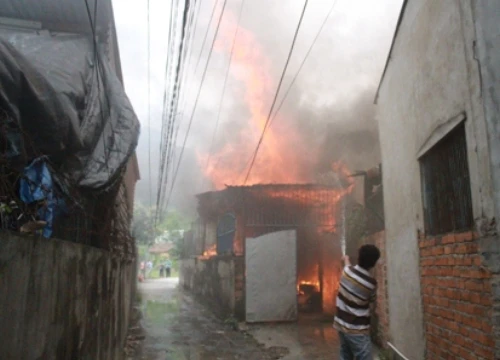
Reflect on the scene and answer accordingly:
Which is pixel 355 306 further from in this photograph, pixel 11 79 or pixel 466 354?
pixel 11 79

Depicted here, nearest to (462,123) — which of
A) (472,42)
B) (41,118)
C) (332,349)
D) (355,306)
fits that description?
(472,42)

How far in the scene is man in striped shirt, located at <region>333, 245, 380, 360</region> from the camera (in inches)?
142

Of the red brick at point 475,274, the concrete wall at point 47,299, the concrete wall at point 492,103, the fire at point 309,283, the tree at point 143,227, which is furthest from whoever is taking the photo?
the tree at point 143,227

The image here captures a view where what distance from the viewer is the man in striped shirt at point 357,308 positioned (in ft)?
11.8

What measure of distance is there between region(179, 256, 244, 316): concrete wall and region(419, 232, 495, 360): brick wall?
283 inches

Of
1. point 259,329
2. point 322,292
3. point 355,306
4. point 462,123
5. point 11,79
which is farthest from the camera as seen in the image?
point 322,292

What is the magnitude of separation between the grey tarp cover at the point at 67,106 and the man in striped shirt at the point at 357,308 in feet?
8.99

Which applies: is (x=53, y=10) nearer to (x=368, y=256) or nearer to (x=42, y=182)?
(x=42, y=182)

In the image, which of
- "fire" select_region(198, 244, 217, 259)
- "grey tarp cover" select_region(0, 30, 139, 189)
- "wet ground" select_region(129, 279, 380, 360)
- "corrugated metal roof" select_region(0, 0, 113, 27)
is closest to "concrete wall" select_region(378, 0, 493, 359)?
"wet ground" select_region(129, 279, 380, 360)

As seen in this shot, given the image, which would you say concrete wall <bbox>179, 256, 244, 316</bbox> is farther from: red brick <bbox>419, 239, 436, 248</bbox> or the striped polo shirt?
the striped polo shirt

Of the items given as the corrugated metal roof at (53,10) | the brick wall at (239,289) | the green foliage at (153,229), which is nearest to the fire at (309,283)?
the brick wall at (239,289)

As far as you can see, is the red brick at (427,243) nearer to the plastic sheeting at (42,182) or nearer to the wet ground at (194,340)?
the plastic sheeting at (42,182)

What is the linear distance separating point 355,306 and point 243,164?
17839mm

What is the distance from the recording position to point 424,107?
4348 millimetres
